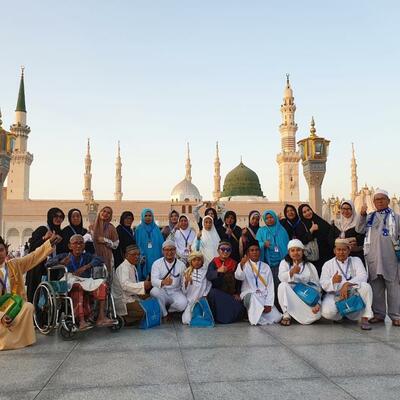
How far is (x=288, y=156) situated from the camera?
3619cm

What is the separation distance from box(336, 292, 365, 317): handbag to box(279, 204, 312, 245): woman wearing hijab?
94cm

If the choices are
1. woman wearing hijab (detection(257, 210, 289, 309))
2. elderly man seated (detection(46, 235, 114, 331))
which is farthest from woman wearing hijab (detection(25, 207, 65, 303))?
woman wearing hijab (detection(257, 210, 289, 309))

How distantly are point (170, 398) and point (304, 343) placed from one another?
1.49m

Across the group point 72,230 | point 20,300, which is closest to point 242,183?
point 72,230

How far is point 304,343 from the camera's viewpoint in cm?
322

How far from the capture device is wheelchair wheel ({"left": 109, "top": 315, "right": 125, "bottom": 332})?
370cm

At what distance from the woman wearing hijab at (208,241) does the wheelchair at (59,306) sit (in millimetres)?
1482

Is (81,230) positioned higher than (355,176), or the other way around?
(355,176)

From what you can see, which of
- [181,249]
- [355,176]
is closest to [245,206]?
[355,176]

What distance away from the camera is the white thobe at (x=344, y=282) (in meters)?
3.96

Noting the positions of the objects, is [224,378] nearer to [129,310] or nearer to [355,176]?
[129,310]

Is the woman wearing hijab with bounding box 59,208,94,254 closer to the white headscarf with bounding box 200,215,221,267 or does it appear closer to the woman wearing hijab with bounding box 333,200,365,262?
the white headscarf with bounding box 200,215,221,267

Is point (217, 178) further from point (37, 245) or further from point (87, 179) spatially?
point (37, 245)

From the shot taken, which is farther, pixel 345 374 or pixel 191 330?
pixel 191 330
